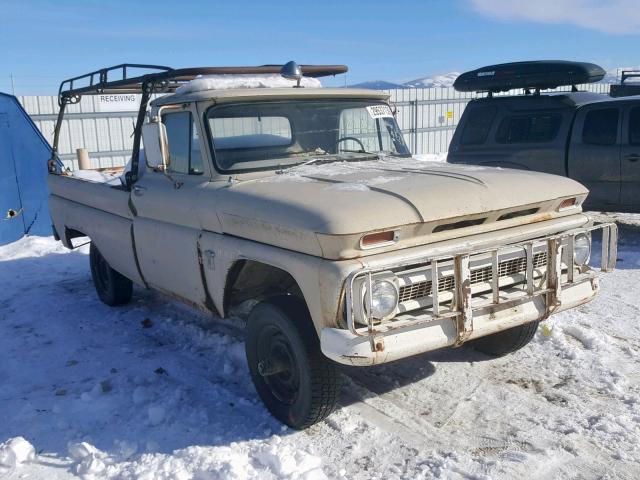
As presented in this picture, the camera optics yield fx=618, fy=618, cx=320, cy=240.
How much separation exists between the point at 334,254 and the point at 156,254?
2091 mm

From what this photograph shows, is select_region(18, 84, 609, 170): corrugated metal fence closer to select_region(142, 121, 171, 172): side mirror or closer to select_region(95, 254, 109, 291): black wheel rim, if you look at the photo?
select_region(95, 254, 109, 291): black wheel rim

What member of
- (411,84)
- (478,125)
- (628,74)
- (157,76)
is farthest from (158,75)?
(411,84)

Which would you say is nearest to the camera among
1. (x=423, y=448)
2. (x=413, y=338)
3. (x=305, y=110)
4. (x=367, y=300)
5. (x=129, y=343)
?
(x=367, y=300)

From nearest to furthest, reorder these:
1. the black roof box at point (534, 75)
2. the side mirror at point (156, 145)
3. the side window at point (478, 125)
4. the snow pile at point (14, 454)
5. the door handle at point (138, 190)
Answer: the snow pile at point (14, 454) → the side mirror at point (156, 145) → the door handle at point (138, 190) → the black roof box at point (534, 75) → the side window at point (478, 125)

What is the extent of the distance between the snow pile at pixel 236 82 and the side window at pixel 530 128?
460cm

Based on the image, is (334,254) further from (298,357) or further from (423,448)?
(423,448)

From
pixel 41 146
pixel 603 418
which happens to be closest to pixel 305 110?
pixel 603 418

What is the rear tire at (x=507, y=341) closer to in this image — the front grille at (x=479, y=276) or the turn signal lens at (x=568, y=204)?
the front grille at (x=479, y=276)

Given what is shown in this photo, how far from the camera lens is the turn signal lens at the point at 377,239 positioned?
308 centimetres

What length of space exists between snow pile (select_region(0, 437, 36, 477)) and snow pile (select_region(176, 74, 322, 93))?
8.38 feet

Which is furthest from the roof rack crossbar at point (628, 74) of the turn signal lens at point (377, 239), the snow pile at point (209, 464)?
the snow pile at point (209, 464)

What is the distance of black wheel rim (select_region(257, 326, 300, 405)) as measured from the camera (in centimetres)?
365

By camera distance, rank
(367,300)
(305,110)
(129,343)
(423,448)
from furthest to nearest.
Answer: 1. (129,343)
2. (305,110)
3. (423,448)
4. (367,300)

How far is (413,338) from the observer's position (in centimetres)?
313
